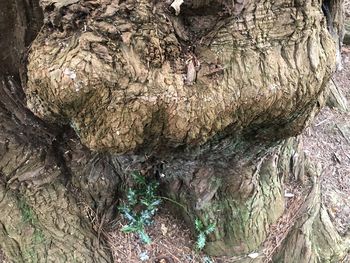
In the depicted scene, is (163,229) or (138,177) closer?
(138,177)

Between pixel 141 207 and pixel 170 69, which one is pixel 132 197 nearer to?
pixel 141 207

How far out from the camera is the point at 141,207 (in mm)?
2627

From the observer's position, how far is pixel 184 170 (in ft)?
7.75

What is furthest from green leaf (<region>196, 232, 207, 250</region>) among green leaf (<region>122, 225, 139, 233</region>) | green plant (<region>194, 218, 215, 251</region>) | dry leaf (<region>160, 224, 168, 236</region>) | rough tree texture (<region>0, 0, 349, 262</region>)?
rough tree texture (<region>0, 0, 349, 262</region>)

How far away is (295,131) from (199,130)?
1.73 feet

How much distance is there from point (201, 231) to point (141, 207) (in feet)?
1.17

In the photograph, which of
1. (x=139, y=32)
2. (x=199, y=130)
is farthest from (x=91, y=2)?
(x=199, y=130)

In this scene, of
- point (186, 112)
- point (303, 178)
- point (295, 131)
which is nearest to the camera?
point (186, 112)

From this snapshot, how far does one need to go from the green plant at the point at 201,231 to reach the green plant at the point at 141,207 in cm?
25

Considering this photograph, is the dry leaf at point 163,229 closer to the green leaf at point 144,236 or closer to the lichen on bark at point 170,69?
the green leaf at point 144,236

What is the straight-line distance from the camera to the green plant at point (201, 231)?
8.49ft

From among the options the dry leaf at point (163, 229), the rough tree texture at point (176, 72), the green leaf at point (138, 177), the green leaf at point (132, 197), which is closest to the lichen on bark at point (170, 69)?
the rough tree texture at point (176, 72)

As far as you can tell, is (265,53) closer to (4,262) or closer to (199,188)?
(199,188)

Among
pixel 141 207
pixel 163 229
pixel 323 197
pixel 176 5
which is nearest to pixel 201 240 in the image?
pixel 163 229
